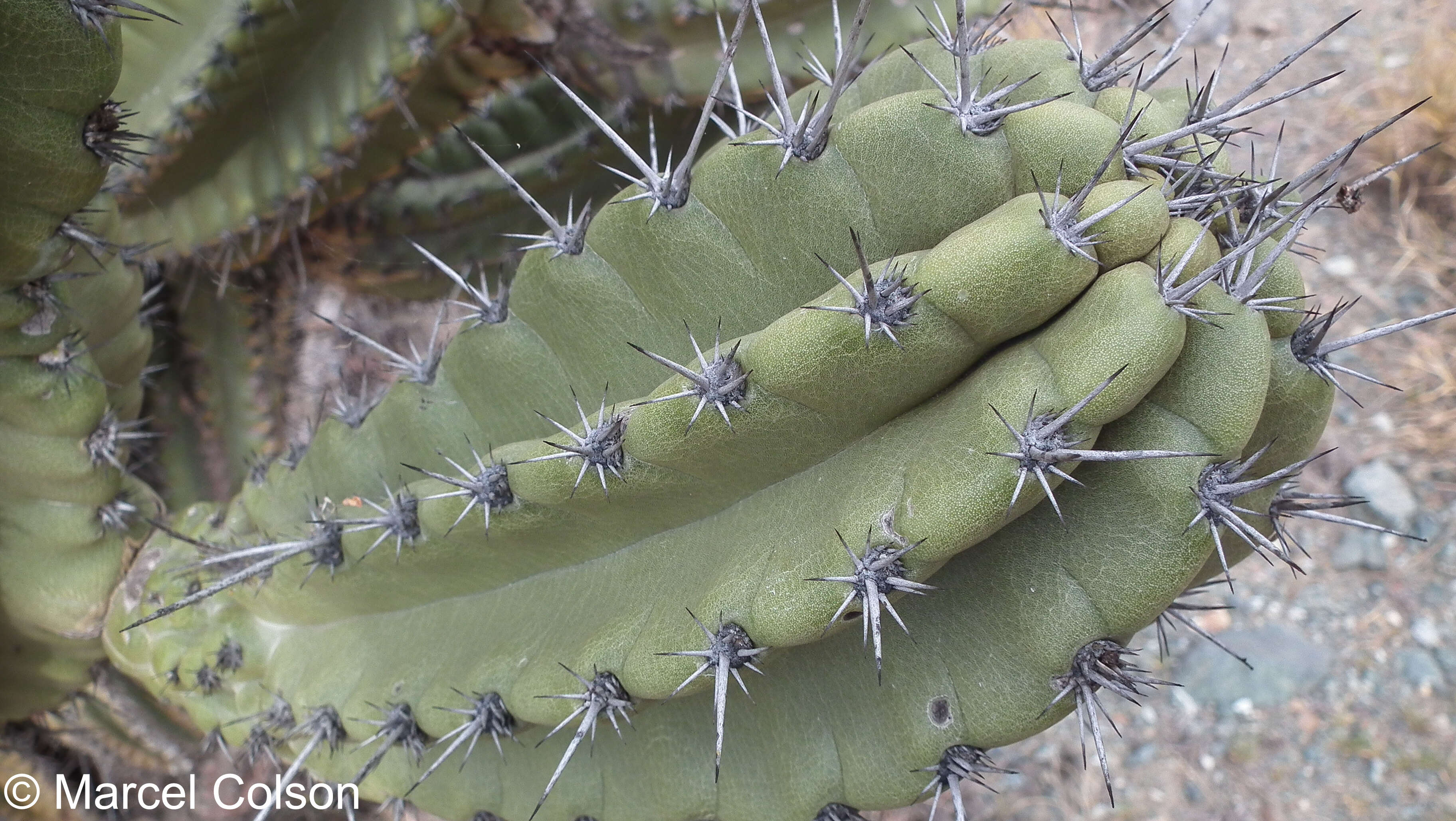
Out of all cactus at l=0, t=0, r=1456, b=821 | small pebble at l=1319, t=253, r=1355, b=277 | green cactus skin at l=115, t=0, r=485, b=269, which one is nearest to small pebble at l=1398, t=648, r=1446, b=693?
small pebble at l=1319, t=253, r=1355, b=277

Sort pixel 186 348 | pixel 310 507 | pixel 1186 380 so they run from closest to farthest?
1. pixel 1186 380
2. pixel 310 507
3. pixel 186 348

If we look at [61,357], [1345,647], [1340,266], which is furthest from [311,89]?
[1340,266]

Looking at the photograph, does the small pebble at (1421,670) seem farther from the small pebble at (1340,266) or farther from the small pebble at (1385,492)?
the small pebble at (1340,266)

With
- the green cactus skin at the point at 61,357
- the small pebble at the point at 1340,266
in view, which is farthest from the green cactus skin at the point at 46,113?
the small pebble at the point at 1340,266

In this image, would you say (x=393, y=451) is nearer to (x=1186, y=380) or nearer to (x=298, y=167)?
(x=298, y=167)

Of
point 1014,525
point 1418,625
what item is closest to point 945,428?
point 1014,525

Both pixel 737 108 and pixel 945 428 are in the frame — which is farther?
pixel 737 108

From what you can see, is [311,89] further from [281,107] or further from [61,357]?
[61,357]

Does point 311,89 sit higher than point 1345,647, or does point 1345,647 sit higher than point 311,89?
point 311,89
